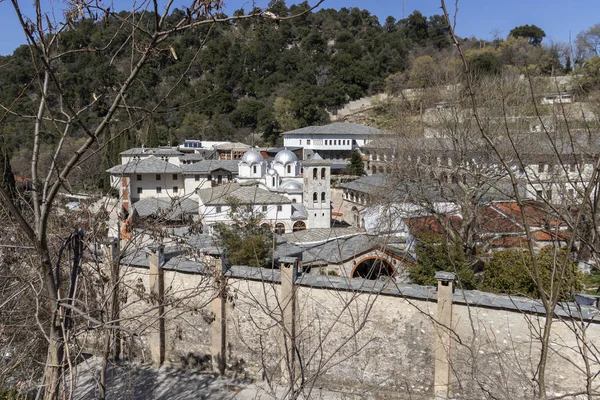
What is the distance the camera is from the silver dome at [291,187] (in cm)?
2795

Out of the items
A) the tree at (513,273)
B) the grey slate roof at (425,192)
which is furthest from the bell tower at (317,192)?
the tree at (513,273)

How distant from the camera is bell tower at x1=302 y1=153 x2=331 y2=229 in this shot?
26666 mm

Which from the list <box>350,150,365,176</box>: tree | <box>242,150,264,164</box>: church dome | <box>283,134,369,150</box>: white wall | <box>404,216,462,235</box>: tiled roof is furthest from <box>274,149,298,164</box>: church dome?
<box>283,134,369,150</box>: white wall

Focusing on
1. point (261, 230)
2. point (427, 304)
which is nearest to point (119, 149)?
point (261, 230)

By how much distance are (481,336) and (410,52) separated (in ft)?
201

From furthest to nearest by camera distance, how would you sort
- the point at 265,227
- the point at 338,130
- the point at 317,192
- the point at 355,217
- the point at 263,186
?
the point at 338,130, the point at 355,217, the point at 263,186, the point at 317,192, the point at 265,227

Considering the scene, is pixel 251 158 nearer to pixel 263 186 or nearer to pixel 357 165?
pixel 263 186

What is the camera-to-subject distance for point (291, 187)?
28078mm

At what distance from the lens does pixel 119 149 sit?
37.1 meters

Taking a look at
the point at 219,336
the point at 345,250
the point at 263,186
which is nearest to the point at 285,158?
the point at 263,186

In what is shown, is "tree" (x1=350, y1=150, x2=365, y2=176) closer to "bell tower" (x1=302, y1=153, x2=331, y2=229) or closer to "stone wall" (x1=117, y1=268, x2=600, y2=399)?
"bell tower" (x1=302, y1=153, x2=331, y2=229)

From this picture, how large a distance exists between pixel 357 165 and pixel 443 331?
2960cm

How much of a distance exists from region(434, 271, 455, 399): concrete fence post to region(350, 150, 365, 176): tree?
28.8 meters

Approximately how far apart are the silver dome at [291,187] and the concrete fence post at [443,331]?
1915cm
